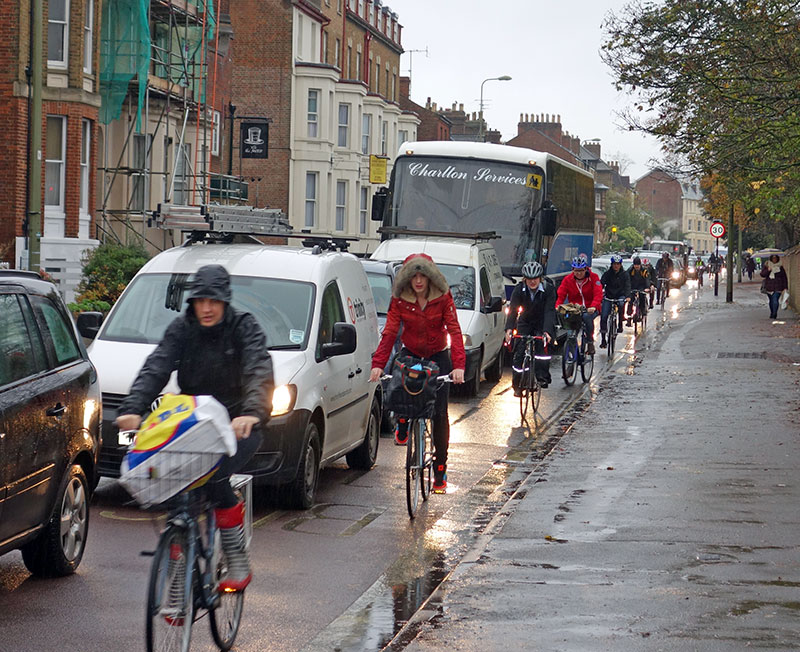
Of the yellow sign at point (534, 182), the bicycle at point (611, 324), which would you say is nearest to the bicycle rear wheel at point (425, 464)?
the yellow sign at point (534, 182)

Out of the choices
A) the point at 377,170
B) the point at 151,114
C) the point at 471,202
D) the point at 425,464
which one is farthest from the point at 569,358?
the point at 377,170

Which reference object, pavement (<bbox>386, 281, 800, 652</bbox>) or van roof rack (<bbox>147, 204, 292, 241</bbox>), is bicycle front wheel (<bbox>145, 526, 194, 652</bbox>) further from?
van roof rack (<bbox>147, 204, 292, 241</bbox>)

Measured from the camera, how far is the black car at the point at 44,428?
6629mm

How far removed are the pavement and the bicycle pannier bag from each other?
4.68ft

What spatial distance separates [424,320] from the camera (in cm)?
950

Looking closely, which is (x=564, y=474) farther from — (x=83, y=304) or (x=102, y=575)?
(x=83, y=304)

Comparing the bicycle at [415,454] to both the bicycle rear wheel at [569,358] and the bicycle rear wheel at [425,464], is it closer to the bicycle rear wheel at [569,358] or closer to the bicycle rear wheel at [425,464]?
the bicycle rear wheel at [425,464]

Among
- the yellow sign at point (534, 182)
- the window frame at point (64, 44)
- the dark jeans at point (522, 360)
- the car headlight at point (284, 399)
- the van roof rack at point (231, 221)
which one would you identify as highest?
the window frame at point (64, 44)

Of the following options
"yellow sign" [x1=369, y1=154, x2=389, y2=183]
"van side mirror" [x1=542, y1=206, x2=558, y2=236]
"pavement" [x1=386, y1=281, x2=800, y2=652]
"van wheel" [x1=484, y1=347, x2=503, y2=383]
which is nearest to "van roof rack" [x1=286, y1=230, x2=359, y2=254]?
"pavement" [x1=386, y1=281, x2=800, y2=652]

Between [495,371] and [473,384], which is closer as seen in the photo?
[473,384]

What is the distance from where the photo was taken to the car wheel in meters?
7.23

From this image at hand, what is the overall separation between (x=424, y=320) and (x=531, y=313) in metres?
6.88

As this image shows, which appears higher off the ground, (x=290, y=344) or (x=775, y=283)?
(x=775, y=283)

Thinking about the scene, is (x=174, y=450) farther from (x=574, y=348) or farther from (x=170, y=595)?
(x=574, y=348)
